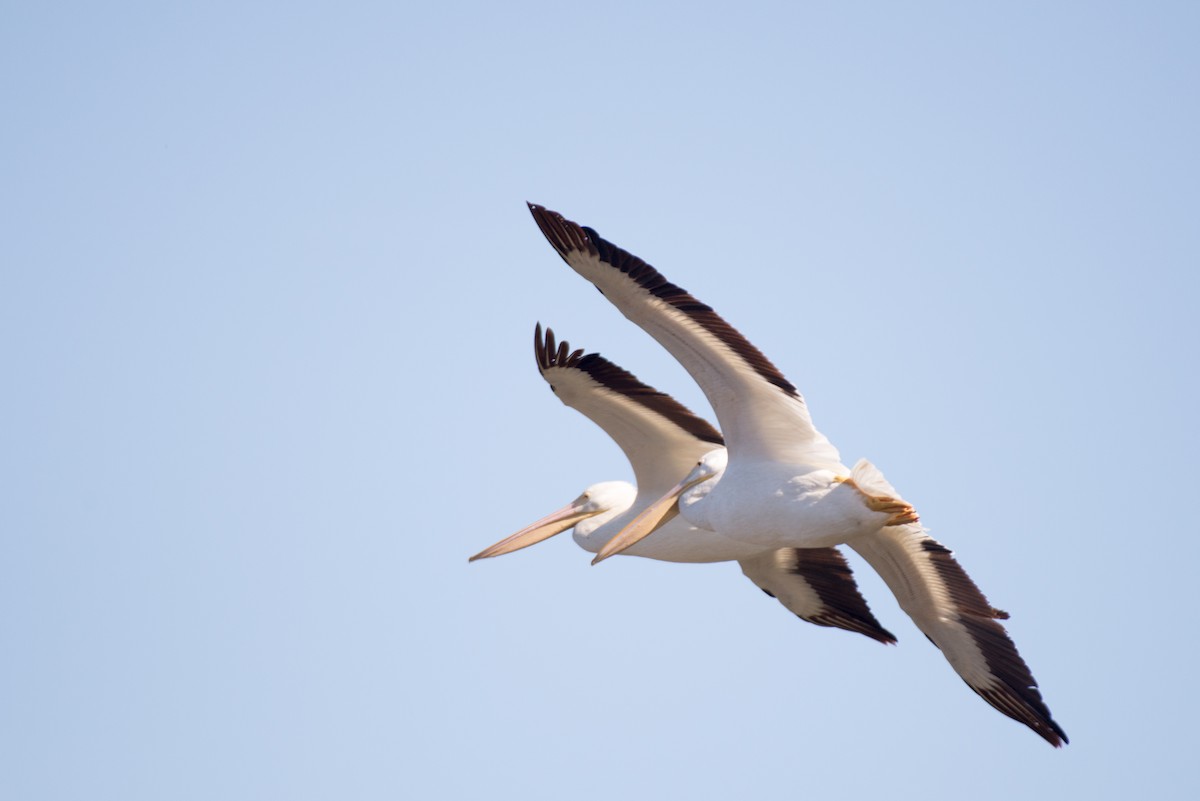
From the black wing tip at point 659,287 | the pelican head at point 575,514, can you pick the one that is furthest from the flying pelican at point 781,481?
the pelican head at point 575,514

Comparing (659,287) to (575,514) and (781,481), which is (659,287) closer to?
(781,481)

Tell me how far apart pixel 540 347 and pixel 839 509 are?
3.58 meters

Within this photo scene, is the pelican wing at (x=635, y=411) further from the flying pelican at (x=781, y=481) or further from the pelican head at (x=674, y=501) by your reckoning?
the flying pelican at (x=781, y=481)

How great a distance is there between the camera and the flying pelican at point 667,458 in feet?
43.1

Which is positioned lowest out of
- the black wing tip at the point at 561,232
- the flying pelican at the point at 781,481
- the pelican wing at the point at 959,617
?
the pelican wing at the point at 959,617

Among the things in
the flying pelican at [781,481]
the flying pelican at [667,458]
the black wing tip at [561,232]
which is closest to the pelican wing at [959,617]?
the flying pelican at [781,481]

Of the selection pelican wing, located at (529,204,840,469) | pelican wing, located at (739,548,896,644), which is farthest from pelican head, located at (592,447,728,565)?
pelican wing, located at (739,548,896,644)

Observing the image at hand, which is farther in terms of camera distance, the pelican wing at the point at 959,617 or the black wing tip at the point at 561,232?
the pelican wing at the point at 959,617

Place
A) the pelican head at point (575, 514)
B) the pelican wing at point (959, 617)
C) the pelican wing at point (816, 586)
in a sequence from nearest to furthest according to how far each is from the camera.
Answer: the pelican wing at point (959, 617) < the pelican wing at point (816, 586) < the pelican head at point (575, 514)

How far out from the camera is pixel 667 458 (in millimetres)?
13344

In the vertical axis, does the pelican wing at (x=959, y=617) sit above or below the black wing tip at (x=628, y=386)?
below

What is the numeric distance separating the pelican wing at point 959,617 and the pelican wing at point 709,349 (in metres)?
0.91

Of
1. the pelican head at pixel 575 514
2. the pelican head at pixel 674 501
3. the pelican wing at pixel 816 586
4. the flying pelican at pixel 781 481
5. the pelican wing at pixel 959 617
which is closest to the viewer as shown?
the flying pelican at pixel 781 481

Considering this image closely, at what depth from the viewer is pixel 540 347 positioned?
13336 millimetres
